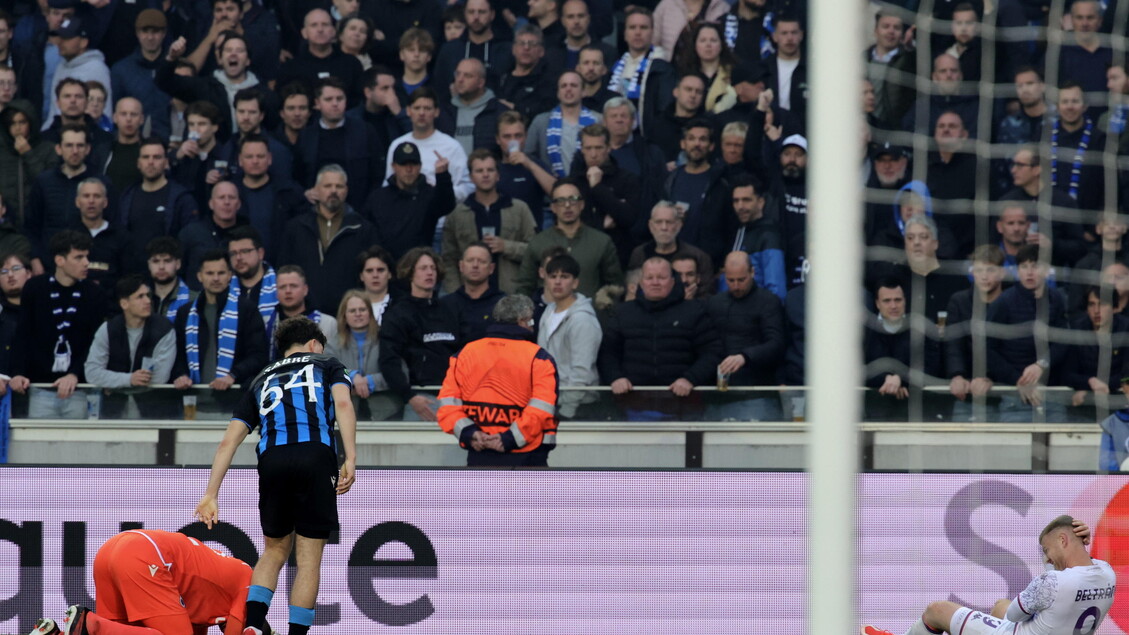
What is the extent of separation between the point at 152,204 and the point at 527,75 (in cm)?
283

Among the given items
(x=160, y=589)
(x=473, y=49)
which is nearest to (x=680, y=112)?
(x=473, y=49)

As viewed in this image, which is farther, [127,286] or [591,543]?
[127,286]

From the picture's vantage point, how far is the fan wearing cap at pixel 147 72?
10.7 meters

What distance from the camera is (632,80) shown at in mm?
10523

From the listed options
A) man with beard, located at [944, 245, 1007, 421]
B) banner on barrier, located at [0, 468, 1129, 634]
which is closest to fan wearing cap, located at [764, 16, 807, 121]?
man with beard, located at [944, 245, 1007, 421]

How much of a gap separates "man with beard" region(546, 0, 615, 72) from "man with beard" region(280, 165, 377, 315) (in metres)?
1.97

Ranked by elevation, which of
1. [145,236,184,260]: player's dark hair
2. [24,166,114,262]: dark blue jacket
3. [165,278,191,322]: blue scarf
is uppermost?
[24,166,114,262]: dark blue jacket

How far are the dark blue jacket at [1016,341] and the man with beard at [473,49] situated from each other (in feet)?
14.7

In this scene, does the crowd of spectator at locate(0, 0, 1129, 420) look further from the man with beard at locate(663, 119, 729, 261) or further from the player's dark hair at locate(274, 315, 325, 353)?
the player's dark hair at locate(274, 315, 325, 353)

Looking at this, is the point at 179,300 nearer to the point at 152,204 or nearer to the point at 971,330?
the point at 152,204

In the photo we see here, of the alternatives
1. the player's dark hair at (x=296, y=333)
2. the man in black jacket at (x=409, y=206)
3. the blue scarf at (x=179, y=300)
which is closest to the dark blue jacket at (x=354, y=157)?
the man in black jacket at (x=409, y=206)

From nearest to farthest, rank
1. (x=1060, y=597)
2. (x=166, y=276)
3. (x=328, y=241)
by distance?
(x=1060, y=597) → (x=166, y=276) → (x=328, y=241)

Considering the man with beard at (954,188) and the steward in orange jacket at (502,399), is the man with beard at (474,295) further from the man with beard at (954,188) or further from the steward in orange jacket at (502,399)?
the man with beard at (954,188)

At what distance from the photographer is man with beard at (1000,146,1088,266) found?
8.52 m
